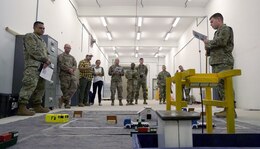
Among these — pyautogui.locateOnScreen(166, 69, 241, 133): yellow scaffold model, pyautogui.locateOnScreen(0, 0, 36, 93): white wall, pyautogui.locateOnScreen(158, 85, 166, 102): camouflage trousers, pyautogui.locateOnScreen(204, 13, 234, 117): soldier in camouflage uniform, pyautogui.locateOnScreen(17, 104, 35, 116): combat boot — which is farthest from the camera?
pyautogui.locateOnScreen(158, 85, 166, 102): camouflage trousers

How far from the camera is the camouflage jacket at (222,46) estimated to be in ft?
9.34

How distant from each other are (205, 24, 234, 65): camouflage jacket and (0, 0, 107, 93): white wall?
2698mm

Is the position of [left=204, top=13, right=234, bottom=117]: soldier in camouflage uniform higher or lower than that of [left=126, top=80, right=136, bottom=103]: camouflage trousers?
higher

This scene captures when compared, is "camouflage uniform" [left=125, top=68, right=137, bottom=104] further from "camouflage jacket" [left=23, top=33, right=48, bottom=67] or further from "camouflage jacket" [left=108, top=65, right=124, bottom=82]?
"camouflage jacket" [left=23, top=33, right=48, bottom=67]

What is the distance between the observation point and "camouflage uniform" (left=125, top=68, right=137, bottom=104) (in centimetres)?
670

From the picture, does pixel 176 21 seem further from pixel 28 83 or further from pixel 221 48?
pixel 28 83

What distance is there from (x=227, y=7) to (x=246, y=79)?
80.1 inches

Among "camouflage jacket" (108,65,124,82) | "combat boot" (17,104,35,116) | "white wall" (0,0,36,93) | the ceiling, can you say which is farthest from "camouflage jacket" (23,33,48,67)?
the ceiling

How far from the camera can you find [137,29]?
35.2 ft

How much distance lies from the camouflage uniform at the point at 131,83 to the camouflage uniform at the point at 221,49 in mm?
3898

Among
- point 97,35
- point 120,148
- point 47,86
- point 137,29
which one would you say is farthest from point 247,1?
point 97,35

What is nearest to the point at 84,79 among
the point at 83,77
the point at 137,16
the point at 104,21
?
the point at 83,77

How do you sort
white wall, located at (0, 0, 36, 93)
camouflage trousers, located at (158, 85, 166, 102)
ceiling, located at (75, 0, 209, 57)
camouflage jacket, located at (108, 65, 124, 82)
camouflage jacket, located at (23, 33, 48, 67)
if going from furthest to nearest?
camouflage trousers, located at (158, 85, 166, 102), ceiling, located at (75, 0, 209, 57), camouflage jacket, located at (108, 65, 124, 82), white wall, located at (0, 0, 36, 93), camouflage jacket, located at (23, 33, 48, 67)

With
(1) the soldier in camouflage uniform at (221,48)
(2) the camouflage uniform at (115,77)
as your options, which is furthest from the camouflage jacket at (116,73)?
(1) the soldier in camouflage uniform at (221,48)
